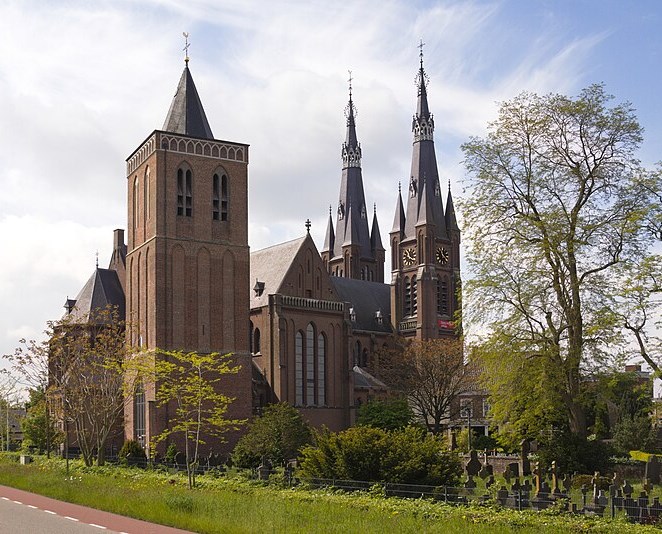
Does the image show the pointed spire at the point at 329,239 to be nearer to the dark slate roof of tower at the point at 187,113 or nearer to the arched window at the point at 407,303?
the arched window at the point at 407,303

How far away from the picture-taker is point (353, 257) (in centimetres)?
A: 10481

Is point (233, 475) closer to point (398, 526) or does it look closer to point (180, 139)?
point (398, 526)

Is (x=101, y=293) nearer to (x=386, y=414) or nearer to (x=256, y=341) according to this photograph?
(x=256, y=341)

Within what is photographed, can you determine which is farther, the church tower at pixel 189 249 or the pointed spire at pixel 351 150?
the pointed spire at pixel 351 150

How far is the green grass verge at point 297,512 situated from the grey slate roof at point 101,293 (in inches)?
1510

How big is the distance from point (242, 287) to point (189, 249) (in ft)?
14.9

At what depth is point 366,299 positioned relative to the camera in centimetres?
9456

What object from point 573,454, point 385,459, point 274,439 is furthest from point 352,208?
point 385,459

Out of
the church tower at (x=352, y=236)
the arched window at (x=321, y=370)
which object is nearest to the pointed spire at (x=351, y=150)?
the church tower at (x=352, y=236)

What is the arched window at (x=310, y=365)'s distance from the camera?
6984 centimetres

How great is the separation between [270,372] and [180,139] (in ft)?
62.3

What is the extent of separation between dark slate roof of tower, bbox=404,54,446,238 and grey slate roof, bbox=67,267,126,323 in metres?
35.3

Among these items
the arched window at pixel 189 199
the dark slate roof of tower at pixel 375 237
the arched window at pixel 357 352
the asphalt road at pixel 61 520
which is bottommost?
the asphalt road at pixel 61 520

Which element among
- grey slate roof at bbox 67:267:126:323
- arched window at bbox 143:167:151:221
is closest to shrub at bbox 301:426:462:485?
arched window at bbox 143:167:151:221
